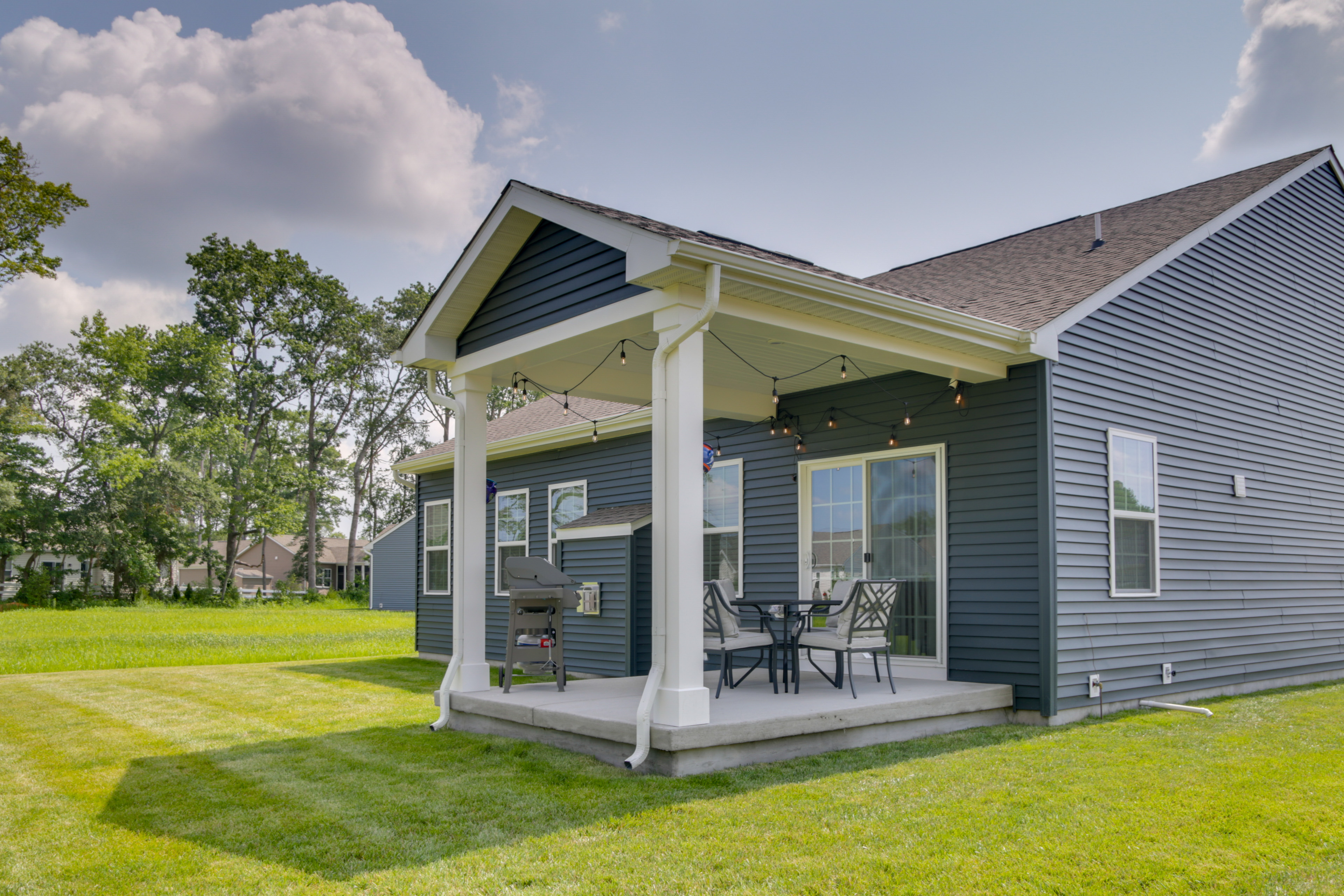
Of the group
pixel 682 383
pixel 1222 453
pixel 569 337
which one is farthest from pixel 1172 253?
pixel 569 337

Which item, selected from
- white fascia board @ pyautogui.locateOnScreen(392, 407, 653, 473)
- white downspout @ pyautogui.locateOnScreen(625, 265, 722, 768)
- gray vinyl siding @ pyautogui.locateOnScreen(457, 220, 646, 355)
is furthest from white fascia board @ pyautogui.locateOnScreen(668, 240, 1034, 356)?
white fascia board @ pyautogui.locateOnScreen(392, 407, 653, 473)

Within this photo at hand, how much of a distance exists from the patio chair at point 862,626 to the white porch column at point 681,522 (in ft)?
5.27

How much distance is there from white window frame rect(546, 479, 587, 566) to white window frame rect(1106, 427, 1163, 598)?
616cm

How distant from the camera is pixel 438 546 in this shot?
1352cm

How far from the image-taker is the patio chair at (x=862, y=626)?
6133mm

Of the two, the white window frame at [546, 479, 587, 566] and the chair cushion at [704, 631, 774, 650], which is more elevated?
the white window frame at [546, 479, 587, 566]

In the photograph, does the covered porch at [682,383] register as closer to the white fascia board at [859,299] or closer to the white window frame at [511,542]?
the white fascia board at [859,299]

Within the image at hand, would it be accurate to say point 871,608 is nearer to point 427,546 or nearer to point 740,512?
point 740,512

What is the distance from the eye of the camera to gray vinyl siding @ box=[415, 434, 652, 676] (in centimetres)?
997

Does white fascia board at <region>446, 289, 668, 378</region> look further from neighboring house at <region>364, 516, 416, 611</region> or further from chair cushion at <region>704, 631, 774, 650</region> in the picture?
neighboring house at <region>364, 516, 416, 611</region>

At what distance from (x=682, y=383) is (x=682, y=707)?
1744 millimetres

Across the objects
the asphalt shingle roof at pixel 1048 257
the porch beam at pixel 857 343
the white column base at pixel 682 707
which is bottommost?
the white column base at pixel 682 707

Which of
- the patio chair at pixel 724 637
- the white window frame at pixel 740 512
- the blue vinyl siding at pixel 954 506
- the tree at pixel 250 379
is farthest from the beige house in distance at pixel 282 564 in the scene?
the patio chair at pixel 724 637

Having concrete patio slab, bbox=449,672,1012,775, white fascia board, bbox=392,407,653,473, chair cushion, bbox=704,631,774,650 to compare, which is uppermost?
white fascia board, bbox=392,407,653,473
